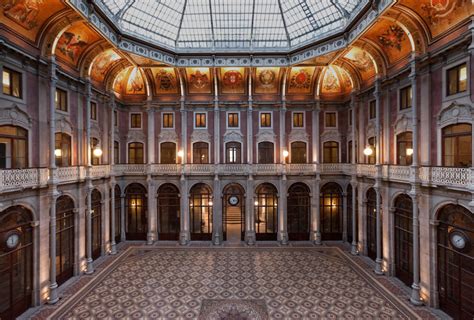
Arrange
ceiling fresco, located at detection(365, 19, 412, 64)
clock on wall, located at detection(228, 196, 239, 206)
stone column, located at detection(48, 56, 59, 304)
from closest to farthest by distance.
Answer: stone column, located at detection(48, 56, 59, 304) → ceiling fresco, located at detection(365, 19, 412, 64) → clock on wall, located at detection(228, 196, 239, 206)

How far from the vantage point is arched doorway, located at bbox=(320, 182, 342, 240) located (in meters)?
21.1

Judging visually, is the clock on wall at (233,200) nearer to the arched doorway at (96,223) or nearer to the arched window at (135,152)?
the arched window at (135,152)

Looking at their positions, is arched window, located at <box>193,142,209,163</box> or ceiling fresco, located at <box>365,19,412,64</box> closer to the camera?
ceiling fresco, located at <box>365,19,412,64</box>

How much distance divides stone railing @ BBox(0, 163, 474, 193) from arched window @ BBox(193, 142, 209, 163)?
1.02m

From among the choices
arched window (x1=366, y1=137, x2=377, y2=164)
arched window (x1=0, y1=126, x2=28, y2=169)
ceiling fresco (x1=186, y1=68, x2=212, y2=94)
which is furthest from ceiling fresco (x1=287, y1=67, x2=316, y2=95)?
arched window (x1=0, y1=126, x2=28, y2=169)

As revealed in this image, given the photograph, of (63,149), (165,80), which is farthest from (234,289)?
(165,80)

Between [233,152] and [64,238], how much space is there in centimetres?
1306

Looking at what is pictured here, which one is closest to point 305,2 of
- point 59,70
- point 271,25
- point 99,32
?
point 271,25

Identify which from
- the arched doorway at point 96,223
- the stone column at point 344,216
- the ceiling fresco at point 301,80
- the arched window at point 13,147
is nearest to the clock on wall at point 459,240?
the stone column at point 344,216

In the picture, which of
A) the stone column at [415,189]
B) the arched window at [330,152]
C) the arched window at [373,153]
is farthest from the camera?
the arched window at [330,152]

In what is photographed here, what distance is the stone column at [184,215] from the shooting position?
20438mm

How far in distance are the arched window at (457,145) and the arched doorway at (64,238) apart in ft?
64.4

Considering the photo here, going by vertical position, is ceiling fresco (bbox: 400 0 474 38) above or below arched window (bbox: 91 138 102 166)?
above

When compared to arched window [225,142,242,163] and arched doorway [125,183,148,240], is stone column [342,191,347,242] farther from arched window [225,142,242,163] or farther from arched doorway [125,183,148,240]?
arched doorway [125,183,148,240]
